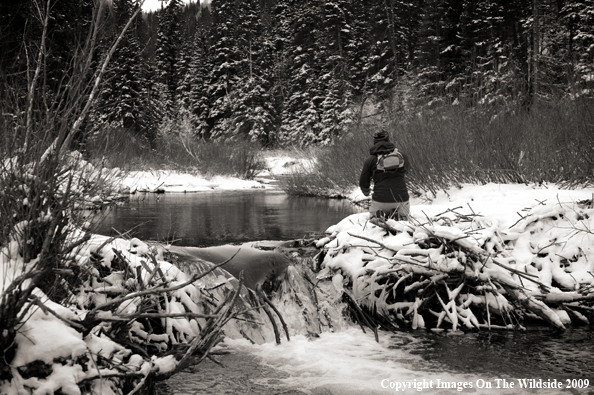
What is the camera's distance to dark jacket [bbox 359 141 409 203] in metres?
7.38

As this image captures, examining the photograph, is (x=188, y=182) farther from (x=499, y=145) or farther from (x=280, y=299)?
(x=280, y=299)

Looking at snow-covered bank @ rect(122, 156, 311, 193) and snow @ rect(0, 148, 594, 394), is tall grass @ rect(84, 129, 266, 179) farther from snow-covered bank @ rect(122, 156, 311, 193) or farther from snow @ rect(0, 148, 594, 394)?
snow @ rect(0, 148, 594, 394)

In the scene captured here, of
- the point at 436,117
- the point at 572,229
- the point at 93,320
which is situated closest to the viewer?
the point at 93,320

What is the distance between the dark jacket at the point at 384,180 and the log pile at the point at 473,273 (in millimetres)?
633

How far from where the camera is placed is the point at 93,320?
302 cm

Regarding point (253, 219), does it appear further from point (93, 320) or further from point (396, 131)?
point (93, 320)

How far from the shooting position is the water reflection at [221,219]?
11109 mm

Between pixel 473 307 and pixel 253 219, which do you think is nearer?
pixel 473 307

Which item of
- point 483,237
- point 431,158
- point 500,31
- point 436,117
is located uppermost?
point 500,31

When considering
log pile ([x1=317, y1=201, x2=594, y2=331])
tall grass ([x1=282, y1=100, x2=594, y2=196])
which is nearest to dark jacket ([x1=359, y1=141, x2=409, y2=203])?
log pile ([x1=317, y1=201, x2=594, y2=331])

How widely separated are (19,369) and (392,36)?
39377 millimetres

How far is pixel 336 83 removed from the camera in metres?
39.5

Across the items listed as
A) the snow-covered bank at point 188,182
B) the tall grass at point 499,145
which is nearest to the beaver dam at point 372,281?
the tall grass at point 499,145

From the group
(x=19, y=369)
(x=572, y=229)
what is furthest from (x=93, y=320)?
(x=572, y=229)
